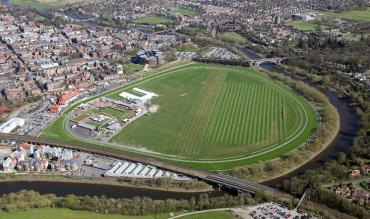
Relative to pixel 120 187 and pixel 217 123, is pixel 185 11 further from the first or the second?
pixel 120 187

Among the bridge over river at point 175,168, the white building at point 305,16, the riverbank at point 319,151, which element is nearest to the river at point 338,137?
the riverbank at point 319,151

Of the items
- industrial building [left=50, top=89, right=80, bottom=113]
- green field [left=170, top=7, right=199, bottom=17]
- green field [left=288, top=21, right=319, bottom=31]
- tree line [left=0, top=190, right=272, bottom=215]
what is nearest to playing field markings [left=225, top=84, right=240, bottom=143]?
tree line [left=0, top=190, right=272, bottom=215]

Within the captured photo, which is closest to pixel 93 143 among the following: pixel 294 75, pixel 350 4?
pixel 294 75

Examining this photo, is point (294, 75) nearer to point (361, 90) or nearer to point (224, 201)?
point (361, 90)

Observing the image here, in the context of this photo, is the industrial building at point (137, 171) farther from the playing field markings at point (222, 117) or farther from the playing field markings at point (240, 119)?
the playing field markings at point (240, 119)

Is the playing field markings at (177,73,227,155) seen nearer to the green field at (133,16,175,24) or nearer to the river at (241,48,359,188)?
the river at (241,48,359,188)

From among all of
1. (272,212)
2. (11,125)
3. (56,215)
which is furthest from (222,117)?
(11,125)

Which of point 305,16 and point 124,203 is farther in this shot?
point 305,16
